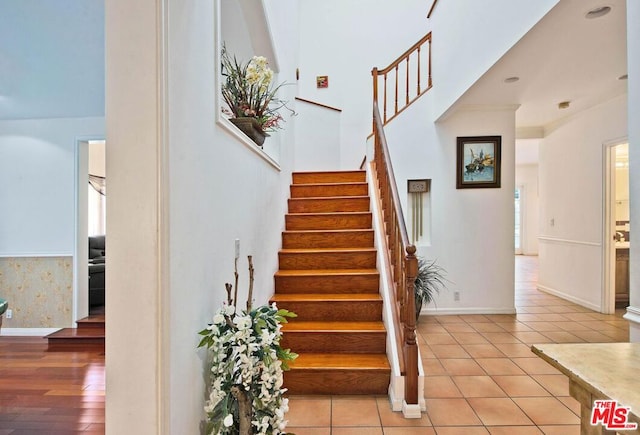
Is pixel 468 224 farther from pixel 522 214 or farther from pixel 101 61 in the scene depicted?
pixel 522 214

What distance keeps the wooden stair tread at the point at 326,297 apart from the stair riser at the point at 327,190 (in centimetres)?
155

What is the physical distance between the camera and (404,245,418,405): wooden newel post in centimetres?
211

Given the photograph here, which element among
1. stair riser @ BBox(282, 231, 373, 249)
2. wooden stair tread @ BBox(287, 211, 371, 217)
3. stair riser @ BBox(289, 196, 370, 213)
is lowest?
stair riser @ BBox(282, 231, 373, 249)

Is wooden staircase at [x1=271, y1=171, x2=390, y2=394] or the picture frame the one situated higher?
the picture frame

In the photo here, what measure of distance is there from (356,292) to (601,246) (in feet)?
11.9

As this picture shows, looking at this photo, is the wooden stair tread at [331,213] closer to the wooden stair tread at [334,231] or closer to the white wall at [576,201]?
the wooden stair tread at [334,231]

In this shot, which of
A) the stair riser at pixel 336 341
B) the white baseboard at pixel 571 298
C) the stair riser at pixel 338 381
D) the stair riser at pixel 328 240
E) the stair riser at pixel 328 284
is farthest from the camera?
the white baseboard at pixel 571 298

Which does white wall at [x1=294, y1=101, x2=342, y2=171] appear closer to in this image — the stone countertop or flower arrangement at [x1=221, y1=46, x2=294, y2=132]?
flower arrangement at [x1=221, y1=46, x2=294, y2=132]

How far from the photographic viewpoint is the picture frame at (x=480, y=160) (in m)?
4.23

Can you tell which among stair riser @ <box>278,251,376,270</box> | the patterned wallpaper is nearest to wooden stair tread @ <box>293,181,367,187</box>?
stair riser @ <box>278,251,376,270</box>

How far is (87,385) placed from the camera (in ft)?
9.05

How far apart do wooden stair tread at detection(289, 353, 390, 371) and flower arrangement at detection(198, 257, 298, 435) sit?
95 centimetres

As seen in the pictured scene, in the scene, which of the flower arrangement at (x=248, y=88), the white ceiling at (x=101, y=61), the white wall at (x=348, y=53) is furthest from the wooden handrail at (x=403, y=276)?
the white wall at (x=348, y=53)

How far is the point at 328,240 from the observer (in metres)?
3.51
